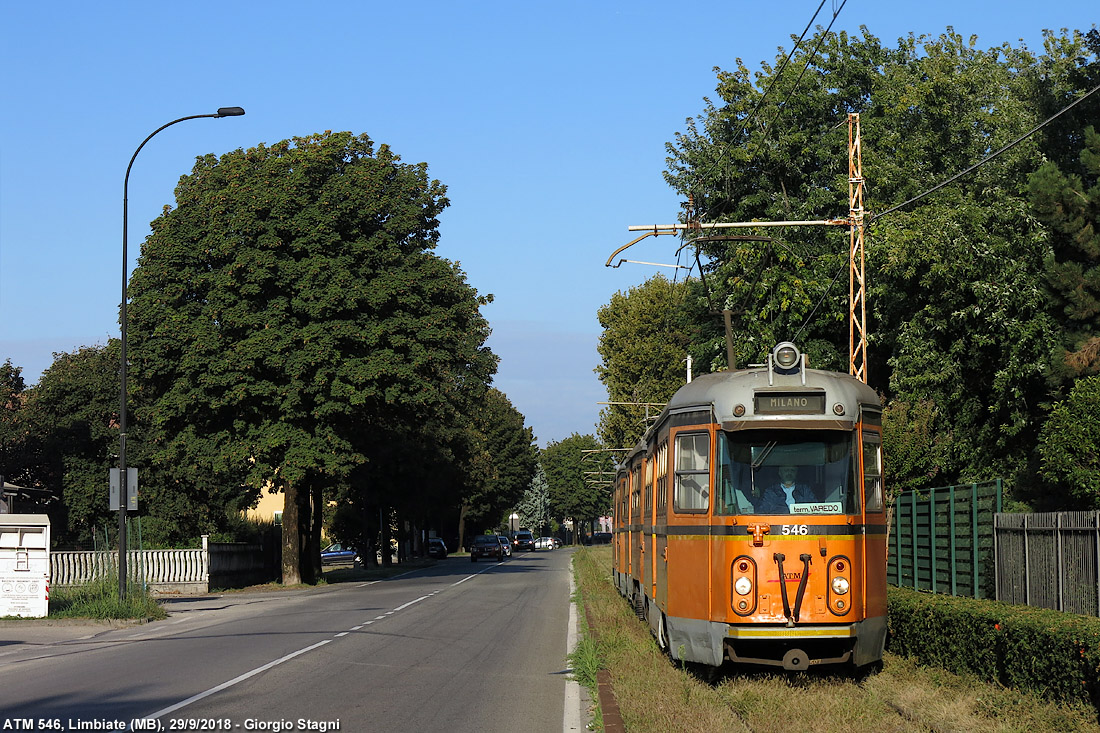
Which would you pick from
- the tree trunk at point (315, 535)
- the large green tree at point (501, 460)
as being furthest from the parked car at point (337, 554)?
the tree trunk at point (315, 535)

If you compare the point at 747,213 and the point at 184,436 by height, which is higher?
the point at 747,213

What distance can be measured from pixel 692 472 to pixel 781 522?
48.7 inches

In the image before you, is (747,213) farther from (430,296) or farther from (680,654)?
(680,654)

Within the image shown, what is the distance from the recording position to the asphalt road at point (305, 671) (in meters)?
11.1

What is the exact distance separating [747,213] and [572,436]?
131128mm

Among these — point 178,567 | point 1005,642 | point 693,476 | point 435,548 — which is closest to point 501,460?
point 435,548

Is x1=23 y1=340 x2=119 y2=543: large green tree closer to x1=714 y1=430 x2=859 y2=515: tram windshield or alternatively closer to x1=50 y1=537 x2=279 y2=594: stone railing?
x1=50 y1=537 x2=279 y2=594: stone railing

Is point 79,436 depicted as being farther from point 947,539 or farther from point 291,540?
point 947,539

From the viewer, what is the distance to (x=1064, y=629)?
1061 centimetres

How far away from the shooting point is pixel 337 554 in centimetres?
7744

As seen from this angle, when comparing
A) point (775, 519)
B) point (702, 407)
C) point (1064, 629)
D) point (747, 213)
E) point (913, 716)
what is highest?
point (747, 213)

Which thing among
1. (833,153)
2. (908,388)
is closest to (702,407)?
(908,388)

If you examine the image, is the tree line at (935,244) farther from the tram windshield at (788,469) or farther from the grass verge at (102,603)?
the grass verge at (102,603)

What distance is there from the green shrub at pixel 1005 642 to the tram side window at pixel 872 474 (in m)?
1.44
